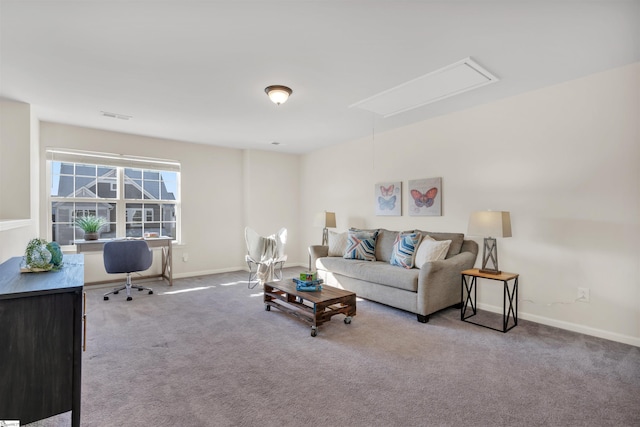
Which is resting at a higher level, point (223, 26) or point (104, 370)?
point (223, 26)

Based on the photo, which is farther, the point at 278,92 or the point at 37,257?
the point at 278,92

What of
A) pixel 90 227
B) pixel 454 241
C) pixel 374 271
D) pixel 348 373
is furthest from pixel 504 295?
pixel 90 227

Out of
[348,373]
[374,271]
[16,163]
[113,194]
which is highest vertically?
[16,163]

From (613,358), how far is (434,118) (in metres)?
3.06

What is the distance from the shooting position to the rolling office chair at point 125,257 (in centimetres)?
398

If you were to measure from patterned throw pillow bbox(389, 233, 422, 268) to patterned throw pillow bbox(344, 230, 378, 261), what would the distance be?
0.43 meters

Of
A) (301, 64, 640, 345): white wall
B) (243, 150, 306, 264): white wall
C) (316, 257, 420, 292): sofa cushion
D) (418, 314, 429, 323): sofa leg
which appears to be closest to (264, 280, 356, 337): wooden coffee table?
(316, 257, 420, 292): sofa cushion

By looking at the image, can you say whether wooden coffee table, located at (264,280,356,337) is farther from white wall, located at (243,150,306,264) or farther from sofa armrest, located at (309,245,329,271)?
white wall, located at (243,150,306,264)

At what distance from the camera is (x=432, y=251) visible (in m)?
3.53

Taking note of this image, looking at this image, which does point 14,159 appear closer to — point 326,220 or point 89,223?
point 89,223

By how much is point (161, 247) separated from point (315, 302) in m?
3.08

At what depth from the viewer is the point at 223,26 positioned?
2.10m

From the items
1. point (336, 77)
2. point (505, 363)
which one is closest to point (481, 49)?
point (336, 77)

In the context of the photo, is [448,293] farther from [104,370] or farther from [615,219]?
[104,370]
